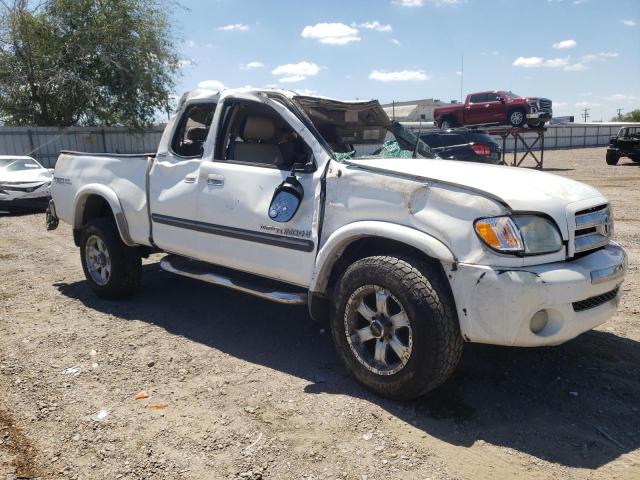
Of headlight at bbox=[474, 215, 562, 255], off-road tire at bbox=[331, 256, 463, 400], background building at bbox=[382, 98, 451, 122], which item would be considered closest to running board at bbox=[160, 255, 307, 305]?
off-road tire at bbox=[331, 256, 463, 400]

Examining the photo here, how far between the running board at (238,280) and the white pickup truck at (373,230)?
18mm

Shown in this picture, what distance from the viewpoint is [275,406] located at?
3.55 meters

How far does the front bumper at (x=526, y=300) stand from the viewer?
120 inches

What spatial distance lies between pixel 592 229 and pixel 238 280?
8.44 feet

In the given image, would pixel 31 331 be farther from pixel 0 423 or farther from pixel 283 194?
pixel 283 194

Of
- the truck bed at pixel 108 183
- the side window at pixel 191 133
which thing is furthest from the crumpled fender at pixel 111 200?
the side window at pixel 191 133

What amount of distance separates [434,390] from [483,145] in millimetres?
10871

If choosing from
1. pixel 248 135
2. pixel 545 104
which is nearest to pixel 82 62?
pixel 545 104

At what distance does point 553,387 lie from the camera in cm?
373

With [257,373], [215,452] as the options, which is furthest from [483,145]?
[215,452]

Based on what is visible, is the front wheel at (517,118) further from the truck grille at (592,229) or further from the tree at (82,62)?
the truck grille at (592,229)

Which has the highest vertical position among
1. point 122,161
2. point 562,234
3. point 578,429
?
point 122,161

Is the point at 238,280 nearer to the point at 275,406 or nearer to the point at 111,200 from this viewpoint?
the point at 275,406

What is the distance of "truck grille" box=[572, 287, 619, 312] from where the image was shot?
127 inches
